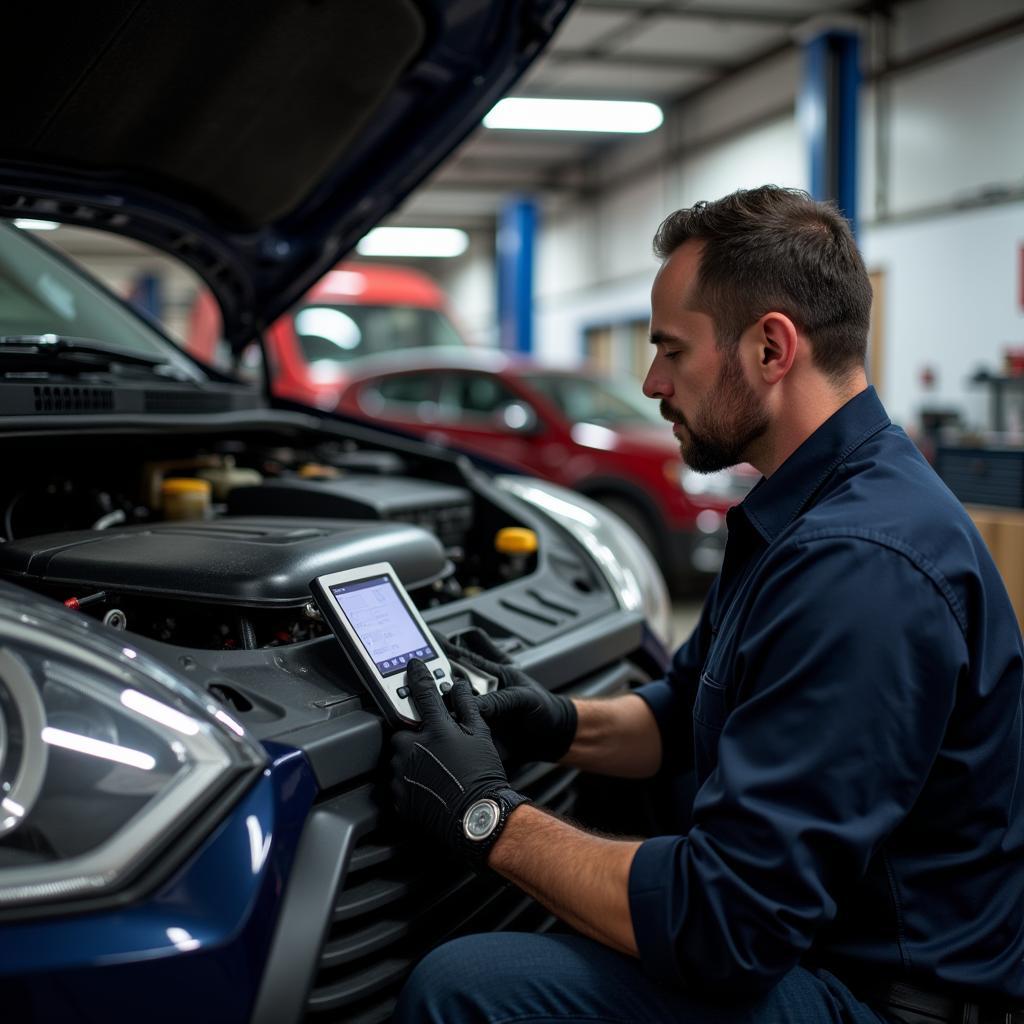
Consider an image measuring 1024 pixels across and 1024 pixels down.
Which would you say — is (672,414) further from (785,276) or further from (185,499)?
(185,499)

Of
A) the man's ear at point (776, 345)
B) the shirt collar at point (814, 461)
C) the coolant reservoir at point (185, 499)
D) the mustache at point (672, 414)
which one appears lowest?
the coolant reservoir at point (185, 499)

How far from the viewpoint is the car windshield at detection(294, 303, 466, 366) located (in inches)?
256

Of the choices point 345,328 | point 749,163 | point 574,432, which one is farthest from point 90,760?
point 749,163

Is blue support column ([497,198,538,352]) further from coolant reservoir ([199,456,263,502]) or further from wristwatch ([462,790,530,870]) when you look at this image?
wristwatch ([462,790,530,870])

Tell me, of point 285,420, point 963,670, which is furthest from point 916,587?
point 285,420

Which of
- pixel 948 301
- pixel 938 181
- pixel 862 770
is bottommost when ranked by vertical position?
pixel 862 770

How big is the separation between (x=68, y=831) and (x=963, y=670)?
2.70 ft

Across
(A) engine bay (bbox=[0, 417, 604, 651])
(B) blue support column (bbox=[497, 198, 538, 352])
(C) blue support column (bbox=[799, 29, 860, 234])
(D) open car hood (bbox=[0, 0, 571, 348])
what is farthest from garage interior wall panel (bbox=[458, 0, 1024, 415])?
(A) engine bay (bbox=[0, 417, 604, 651])

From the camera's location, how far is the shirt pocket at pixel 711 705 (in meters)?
1.17

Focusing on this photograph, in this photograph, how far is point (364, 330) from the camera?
6.78 metres

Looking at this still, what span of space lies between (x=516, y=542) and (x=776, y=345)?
743 mm

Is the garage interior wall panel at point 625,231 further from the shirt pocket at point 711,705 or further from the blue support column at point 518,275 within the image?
the shirt pocket at point 711,705

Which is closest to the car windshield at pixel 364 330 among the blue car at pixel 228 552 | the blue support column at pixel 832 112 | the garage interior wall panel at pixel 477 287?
the blue support column at pixel 832 112

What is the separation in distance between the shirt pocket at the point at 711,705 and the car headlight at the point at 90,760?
19.7 inches
